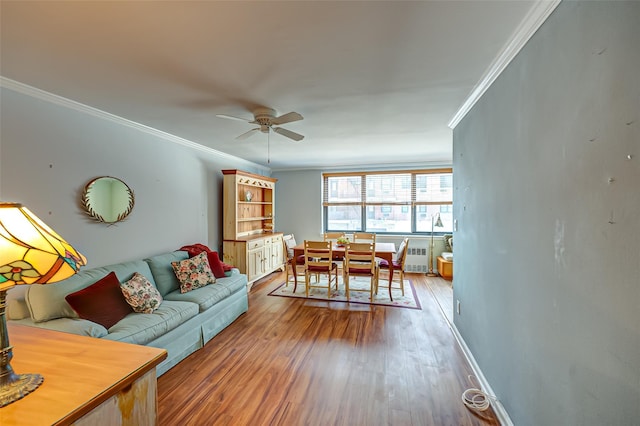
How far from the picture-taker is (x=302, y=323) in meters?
3.37

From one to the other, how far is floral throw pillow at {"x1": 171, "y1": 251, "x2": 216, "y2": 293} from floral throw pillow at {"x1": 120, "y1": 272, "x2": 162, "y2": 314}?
49 cm

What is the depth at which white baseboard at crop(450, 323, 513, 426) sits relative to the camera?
175 centimetres

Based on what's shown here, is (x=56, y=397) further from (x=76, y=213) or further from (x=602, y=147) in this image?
(x=76, y=213)

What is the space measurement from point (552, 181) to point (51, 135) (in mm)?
3748

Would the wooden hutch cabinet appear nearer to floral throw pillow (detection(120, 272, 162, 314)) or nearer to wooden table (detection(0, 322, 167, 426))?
floral throw pillow (detection(120, 272, 162, 314))

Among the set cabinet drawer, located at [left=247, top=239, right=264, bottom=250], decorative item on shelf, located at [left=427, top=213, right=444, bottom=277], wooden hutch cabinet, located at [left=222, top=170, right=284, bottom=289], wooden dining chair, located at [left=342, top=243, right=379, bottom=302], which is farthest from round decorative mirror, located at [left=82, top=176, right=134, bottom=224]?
decorative item on shelf, located at [left=427, top=213, right=444, bottom=277]

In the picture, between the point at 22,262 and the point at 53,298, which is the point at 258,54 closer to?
the point at 22,262

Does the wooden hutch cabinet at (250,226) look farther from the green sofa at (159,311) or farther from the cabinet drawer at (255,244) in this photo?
the green sofa at (159,311)

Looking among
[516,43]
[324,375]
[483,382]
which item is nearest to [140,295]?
[324,375]

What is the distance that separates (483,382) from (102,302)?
320 centimetres

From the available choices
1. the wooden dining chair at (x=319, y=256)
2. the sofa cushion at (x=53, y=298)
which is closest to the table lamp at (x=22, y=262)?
the sofa cushion at (x=53, y=298)

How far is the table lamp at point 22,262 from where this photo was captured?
811 mm

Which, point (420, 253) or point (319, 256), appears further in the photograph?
point (420, 253)

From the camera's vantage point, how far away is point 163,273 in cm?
313
